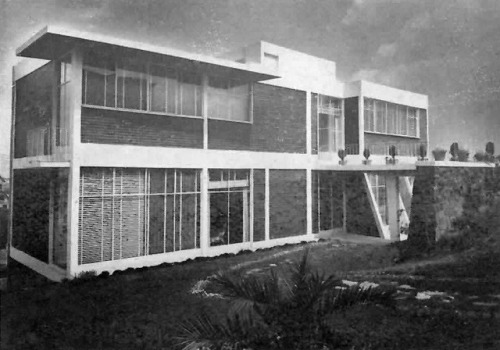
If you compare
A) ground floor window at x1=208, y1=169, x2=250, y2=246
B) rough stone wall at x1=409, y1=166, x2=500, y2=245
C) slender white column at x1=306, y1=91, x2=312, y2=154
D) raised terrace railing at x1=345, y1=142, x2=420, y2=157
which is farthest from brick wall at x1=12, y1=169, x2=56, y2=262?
raised terrace railing at x1=345, y1=142, x2=420, y2=157

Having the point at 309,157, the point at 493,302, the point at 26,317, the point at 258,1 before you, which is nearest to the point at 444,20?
the point at 258,1

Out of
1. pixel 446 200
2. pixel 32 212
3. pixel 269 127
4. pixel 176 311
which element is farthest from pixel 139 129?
pixel 446 200

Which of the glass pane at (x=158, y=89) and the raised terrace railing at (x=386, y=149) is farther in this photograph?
the raised terrace railing at (x=386, y=149)

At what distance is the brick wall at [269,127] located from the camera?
11.7 metres

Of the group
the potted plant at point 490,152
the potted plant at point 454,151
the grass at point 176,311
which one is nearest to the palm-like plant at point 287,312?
the grass at point 176,311

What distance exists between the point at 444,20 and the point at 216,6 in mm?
4594

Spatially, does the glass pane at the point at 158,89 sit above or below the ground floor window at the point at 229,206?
above

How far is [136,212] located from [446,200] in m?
8.02

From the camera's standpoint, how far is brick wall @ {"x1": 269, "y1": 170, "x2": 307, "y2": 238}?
1288 centimetres

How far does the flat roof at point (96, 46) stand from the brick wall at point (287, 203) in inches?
164

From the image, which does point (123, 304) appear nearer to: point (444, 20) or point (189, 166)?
point (189, 166)

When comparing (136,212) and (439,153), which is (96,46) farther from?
(439,153)

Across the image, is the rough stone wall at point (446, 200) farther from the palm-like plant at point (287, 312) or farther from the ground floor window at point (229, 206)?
the palm-like plant at point (287, 312)

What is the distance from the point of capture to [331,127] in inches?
658
